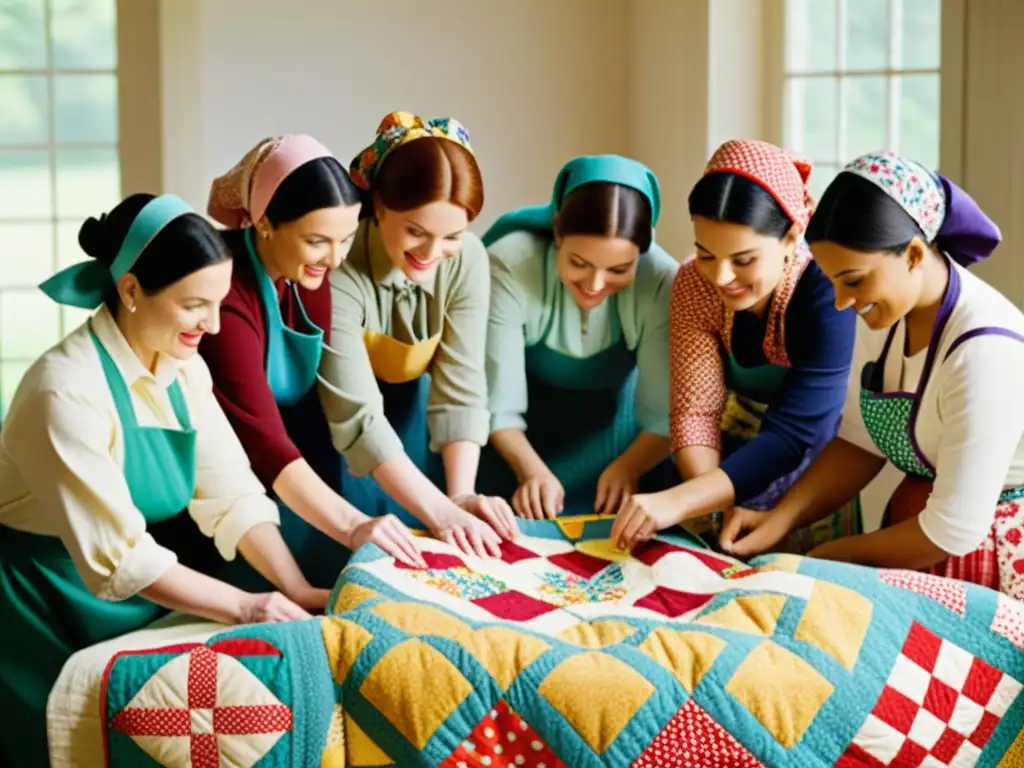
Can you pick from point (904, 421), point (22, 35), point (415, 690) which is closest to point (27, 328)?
point (22, 35)

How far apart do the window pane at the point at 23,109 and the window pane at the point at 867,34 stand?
7.46 ft

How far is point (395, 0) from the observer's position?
396cm

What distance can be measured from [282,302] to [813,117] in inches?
73.4

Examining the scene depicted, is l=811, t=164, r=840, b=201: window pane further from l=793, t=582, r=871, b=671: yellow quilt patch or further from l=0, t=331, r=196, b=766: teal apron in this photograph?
l=0, t=331, r=196, b=766: teal apron

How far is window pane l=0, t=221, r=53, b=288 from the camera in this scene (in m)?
4.05

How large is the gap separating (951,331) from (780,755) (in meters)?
0.64

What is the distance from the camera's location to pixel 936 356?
1946mm

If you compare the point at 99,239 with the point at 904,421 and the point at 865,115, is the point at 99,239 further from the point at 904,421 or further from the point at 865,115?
the point at 865,115

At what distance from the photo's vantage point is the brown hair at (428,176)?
2.12 meters

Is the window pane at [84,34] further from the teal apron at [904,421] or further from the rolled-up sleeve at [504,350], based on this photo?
the teal apron at [904,421]

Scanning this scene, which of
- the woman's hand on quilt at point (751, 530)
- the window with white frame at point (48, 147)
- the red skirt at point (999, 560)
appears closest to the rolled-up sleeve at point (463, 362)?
the woman's hand on quilt at point (751, 530)

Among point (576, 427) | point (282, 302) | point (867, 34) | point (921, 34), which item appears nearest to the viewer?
point (282, 302)

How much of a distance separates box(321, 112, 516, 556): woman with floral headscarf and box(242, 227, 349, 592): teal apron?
51 millimetres

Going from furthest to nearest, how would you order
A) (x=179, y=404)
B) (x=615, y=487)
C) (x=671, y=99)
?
(x=671, y=99) → (x=615, y=487) → (x=179, y=404)
